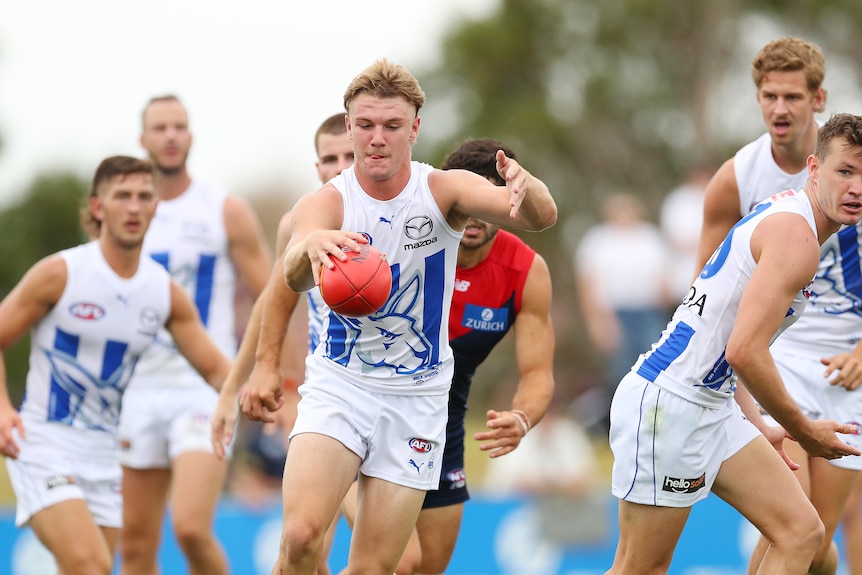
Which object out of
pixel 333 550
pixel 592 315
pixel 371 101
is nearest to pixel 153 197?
pixel 371 101

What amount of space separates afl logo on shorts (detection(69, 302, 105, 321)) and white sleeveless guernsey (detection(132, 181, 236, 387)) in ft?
3.44

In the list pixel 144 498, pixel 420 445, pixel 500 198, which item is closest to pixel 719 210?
pixel 500 198

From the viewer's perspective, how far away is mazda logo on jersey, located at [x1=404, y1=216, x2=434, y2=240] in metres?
5.87

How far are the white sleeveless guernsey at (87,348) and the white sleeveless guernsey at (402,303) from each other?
2244mm

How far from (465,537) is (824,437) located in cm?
657

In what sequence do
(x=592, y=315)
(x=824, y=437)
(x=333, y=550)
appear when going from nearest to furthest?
(x=824, y=437) < (x=333, y=550) < (x=592, y=315)

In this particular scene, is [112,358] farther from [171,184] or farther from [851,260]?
[851,260]

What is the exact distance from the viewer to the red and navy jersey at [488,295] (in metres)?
7.05

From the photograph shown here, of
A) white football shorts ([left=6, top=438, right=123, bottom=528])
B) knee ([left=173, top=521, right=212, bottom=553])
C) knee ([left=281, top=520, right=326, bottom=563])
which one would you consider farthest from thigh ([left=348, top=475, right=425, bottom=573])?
knee ([left=173, top=521, right=212, bottom=553])

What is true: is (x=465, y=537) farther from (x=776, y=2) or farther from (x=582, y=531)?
(x=776, y=2)

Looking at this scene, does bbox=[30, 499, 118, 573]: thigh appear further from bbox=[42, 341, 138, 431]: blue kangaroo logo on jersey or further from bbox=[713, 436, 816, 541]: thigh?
bbox=[713, 436, 816, 541]: thigh

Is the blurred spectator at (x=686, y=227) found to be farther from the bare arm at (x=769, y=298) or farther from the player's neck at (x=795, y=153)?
the bare arm at (x=769, y=298)

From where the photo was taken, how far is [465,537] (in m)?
11.9

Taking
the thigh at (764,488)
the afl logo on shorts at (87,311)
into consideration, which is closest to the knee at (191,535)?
the afl logo on shorts at (87,311)
